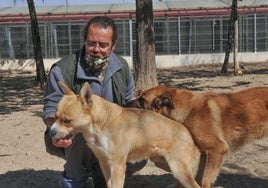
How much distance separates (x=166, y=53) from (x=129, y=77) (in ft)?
66.3

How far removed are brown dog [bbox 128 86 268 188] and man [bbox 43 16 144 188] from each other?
29 centimetres

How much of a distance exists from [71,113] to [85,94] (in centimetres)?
18

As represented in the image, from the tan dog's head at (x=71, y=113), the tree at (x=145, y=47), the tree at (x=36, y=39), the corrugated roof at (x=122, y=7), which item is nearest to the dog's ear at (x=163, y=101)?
the tan dog's head at (x=71, y=113)

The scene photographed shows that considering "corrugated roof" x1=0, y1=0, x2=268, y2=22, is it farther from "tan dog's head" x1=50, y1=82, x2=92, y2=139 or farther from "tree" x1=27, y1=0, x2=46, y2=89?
"tan dog's head" x1=50, y1=82, x2=92, y2=139

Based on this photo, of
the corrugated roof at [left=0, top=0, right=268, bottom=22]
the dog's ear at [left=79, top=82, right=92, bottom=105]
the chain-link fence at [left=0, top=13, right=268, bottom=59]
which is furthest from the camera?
the corrugated roof at [left=0, top=0, right=268, bottom=22]

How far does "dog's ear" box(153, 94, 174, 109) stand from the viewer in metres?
4.50

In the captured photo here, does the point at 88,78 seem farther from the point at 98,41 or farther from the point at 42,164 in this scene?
the point at 42,164

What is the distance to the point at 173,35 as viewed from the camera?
25.0 metres

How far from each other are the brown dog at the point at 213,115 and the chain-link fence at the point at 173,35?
20.1 metres

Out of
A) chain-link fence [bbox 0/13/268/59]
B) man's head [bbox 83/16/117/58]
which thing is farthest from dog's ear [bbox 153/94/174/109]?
chain-link fence [bbox 0/13/268/59]

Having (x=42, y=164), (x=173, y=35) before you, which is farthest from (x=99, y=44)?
(x=173, y=35)

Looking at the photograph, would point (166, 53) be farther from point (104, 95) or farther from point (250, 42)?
point (104, 95)

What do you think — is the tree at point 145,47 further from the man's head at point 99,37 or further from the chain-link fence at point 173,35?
the chain-link fence at point 173,35

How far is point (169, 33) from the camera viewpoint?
81.9ft
